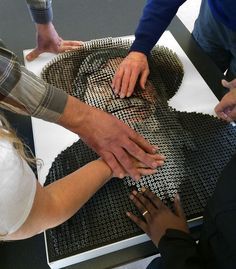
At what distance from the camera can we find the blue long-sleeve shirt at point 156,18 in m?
1.00

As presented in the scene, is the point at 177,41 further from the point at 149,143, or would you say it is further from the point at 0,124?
the point at 0,124

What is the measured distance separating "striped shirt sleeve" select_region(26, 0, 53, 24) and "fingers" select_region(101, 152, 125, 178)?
1.96 ft

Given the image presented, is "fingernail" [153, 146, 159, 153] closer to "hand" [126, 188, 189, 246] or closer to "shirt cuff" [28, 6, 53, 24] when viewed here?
"hand" [126, 188, 189, 246]

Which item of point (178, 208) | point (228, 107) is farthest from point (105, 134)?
point (228, 107)

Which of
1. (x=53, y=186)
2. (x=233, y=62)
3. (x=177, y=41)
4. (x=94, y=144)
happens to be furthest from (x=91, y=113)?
(x=233, y=62)

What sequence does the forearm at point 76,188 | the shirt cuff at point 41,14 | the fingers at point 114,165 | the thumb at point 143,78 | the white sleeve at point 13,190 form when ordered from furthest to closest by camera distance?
the shirt cuff at point 41,14 → the thumb at point 143,78 → the fingers at point 114,165 → the forearm at point 76,188 → the white sleeve at point 13,190

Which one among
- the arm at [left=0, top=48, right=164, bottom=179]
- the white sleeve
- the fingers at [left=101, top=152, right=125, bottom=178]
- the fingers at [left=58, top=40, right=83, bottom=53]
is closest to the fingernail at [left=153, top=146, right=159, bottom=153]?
the arm at [left=0, top=48, right=164, bottom=179]

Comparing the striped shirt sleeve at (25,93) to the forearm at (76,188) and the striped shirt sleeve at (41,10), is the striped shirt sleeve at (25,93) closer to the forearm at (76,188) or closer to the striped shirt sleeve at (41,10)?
the forearm at (76,188)

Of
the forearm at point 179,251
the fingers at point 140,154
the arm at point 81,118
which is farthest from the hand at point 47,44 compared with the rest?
the forearm at point 179,251

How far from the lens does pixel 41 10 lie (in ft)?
3.46

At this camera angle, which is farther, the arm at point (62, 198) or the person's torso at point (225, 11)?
the person's torso at point (225, 11)

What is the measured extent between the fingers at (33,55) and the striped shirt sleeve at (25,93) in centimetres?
39

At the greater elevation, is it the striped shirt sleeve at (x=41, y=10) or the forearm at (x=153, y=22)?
the forearm at (x=153, y=22)

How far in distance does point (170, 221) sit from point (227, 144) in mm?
277
